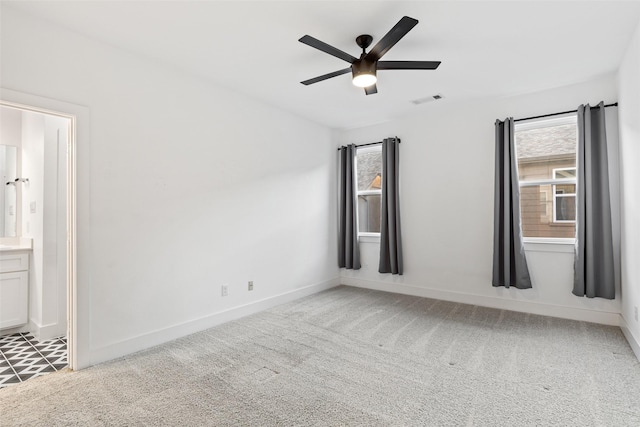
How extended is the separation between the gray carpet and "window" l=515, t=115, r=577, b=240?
1.13 meters

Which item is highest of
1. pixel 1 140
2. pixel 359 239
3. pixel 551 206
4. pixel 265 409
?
pixel 1 140

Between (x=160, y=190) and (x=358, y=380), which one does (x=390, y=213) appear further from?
(x=160, y=190)

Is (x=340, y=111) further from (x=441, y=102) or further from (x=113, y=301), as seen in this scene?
(x=113, y=301)

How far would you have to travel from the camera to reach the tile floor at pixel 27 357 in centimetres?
251

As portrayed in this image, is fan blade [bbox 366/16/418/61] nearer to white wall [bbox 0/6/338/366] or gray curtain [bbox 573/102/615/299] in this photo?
white wall [bbox 0/6/338/366]

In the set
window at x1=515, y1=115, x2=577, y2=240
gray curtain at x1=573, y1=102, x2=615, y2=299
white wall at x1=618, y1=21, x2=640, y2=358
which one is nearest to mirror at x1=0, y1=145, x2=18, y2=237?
window at x1=515, y1=115, x2=577, y2=240

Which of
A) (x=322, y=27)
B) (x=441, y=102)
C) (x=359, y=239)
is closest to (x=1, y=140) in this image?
(x=322, y=27)

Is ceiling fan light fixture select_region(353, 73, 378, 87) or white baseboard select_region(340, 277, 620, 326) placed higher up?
ceiling fan light fixture select_region(353, 73, 378, 87)

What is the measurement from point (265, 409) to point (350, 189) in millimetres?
3742

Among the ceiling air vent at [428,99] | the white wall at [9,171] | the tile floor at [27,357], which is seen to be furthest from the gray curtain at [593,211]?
the white wall at [9,171]

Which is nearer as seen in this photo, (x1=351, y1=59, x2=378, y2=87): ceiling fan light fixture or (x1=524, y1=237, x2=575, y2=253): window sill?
(x1=351, y1=59, x2=378, y2=87): ceiling fan light fixture

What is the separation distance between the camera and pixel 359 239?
5.30 m

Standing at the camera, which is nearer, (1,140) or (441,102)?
(1,140)

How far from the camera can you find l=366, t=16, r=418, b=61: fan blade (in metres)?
1.99
